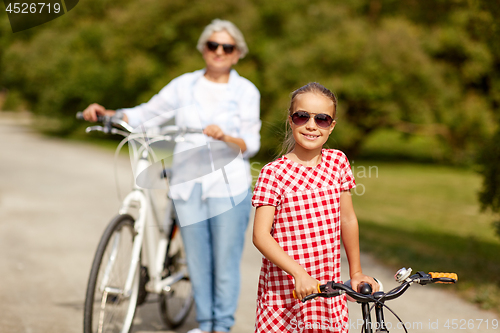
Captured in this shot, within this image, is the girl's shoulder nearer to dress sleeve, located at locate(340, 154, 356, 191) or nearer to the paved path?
dress sleeve, located at locate(340, 154, 356, 191)

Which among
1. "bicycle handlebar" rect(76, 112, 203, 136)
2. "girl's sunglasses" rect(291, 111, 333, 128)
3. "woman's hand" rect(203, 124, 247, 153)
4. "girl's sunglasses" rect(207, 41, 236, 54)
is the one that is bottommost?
"girl's sunglasses" rect(291, 111, 333, 128)

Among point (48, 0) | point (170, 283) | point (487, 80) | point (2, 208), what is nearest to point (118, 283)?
point (170, 283)

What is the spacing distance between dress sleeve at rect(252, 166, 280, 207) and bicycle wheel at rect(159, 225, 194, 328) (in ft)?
5.48

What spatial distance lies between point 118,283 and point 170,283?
47 centimetres

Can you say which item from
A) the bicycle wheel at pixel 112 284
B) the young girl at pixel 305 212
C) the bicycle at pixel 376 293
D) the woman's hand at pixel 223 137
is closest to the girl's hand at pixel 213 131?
the woman's hand at pixel 223 137

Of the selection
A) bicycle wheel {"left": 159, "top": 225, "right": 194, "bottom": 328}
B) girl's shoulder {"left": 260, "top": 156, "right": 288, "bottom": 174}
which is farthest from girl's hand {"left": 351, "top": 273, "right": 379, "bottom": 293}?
bicycle wheel {"left": 159, "top": 225, "right": 194, "bottom": 328}

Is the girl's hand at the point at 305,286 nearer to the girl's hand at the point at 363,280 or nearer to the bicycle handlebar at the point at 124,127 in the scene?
the girl's hand at the point at 363,280

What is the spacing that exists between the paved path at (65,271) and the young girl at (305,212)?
1.71m

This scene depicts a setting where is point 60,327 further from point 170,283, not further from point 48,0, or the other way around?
point 48,0

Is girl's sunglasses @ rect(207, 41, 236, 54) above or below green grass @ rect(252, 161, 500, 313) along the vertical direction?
above

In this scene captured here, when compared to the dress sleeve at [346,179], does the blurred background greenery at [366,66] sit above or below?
above

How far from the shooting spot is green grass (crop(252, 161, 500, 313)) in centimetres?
526

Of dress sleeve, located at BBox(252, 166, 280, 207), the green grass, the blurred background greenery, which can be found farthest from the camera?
the blurred background greenery

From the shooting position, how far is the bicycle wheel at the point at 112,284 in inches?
115
